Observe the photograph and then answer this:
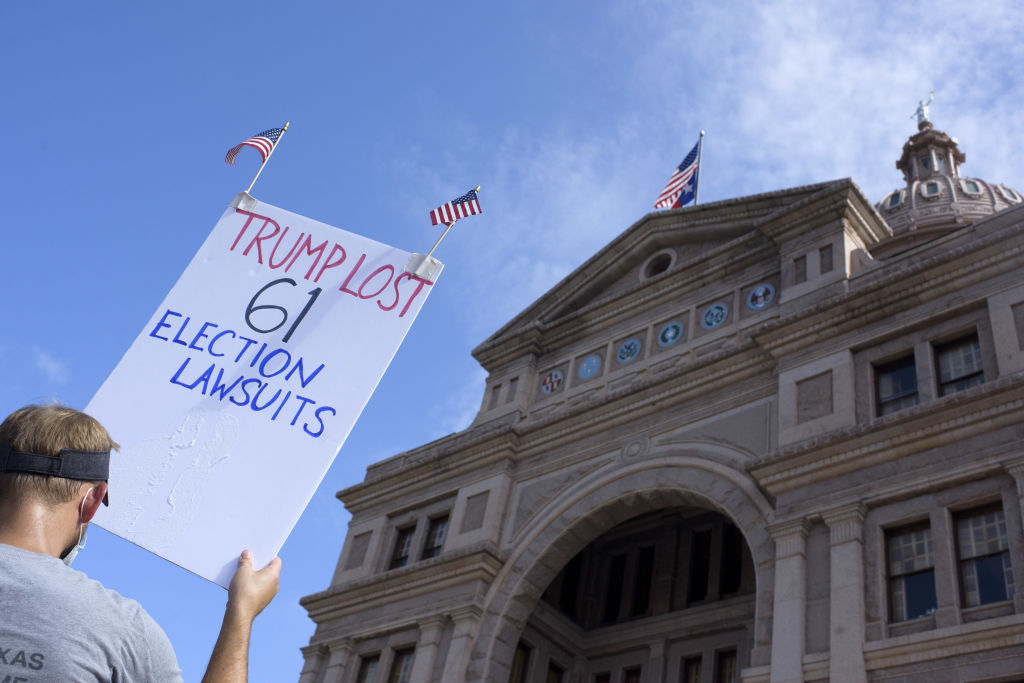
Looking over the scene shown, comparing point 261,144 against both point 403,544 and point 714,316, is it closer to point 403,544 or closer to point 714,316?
point 714,316

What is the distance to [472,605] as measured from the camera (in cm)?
2244

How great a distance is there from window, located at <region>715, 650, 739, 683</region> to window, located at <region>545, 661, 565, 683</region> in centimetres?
405

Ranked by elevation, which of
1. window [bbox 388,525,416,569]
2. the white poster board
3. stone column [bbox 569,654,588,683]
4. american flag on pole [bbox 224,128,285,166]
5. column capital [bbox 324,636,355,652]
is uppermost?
window [bbox 388,525,416,569]

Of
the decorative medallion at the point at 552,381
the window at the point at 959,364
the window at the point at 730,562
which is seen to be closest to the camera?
the window at the point at 959,364

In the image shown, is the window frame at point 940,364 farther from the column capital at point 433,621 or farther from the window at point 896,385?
the column capital at point 433,621

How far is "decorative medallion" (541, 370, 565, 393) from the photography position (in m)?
26.6

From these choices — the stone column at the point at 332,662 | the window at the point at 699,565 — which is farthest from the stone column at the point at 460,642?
the window at the point at 699,565

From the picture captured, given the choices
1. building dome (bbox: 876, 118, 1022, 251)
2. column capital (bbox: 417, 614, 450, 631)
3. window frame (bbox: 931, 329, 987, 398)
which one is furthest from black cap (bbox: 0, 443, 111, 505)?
building dome (bbox: 876, 118, 1022, 251)

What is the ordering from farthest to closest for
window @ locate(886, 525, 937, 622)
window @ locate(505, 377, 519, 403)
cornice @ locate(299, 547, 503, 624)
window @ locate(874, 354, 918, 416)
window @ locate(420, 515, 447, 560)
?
1. window @ locate(505, 377, 519, 403)
2. window @ locate(420, 515, 447, 560)
3. cornice @ locate(299, 547, 503, 624)
4. window @ locate(874, 354, 918, 416)
5. window @ locate(886, 525, 937, 622)

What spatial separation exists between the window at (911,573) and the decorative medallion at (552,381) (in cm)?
1143

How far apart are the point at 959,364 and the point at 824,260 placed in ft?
15.1

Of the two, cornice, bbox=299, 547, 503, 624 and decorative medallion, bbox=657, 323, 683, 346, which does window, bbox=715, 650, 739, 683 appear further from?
decorative medallion, bbox=657, 323, 683, 346

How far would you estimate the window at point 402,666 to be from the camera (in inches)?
911

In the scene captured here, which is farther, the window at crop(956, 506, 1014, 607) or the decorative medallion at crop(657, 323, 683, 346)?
the decorative medallion at crop(657, 323, 683, 346)
